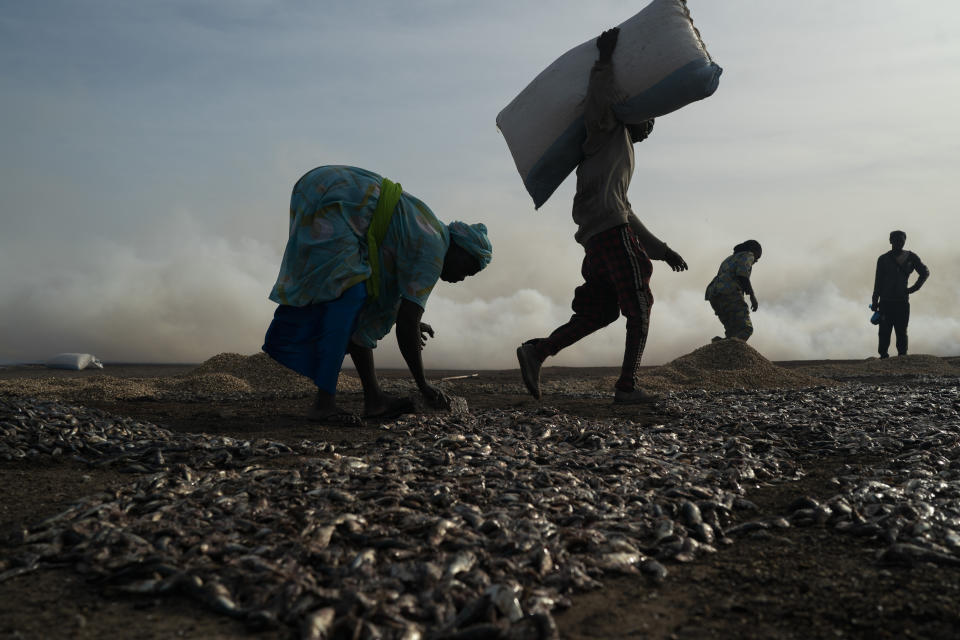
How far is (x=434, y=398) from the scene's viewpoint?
554cm

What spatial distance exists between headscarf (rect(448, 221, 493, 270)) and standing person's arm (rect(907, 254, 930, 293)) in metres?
11.8

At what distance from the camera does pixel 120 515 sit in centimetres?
265

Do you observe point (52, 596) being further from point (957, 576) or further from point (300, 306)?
point (300, 306)

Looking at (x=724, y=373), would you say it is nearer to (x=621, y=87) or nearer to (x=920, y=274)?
(x=621, y=87)

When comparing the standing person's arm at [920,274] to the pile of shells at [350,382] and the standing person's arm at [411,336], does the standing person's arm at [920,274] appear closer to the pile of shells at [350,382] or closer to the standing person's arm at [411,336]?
the pile of shells at [350,382]

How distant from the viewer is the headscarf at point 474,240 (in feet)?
18.0

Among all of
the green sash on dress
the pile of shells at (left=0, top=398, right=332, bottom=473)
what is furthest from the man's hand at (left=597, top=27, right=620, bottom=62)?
the pile of shells at (left=0, top=398, right=332, bottom=473)

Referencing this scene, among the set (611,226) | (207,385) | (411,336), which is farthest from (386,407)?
(207,385)

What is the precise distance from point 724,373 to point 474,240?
19.4 ft

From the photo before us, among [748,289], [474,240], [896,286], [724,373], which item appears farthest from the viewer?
[896,286]

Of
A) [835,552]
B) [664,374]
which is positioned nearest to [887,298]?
[664,374]

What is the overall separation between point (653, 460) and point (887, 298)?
1286 cm

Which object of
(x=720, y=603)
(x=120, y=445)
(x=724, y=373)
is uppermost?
(x=724, y=373)

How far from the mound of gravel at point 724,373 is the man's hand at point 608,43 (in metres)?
4.44
